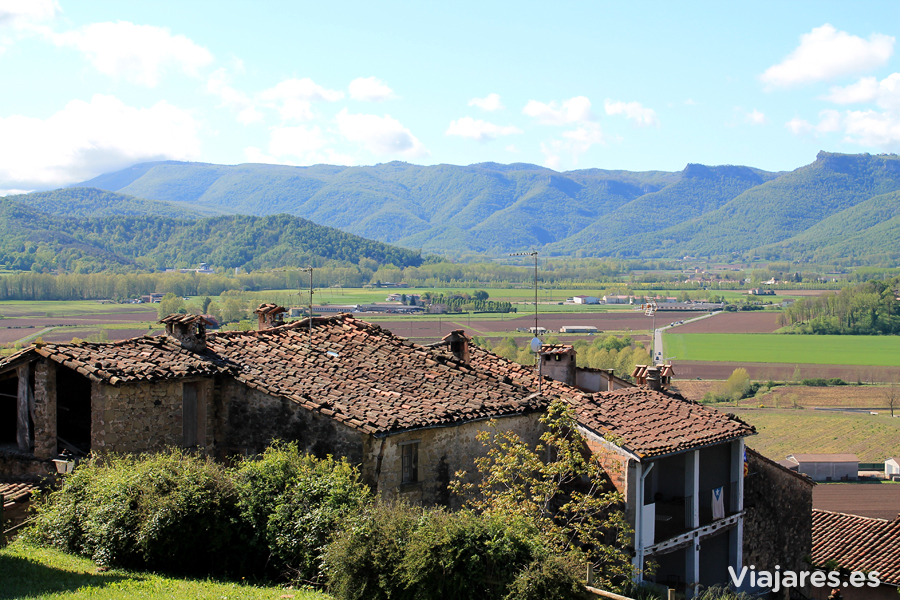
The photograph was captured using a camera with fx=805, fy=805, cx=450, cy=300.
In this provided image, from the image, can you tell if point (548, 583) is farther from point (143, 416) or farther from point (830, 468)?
point (830, 468)

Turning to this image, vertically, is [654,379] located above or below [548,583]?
above

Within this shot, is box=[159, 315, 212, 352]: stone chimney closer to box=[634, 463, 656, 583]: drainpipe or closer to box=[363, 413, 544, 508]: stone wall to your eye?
box=[363, 413, 544, 508]: stone wall

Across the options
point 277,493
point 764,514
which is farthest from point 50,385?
point 764,514

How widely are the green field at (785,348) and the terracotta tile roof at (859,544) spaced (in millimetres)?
98936

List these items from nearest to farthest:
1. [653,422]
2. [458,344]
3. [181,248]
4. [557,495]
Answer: [557,495], [653,422], [458,344], [181,248]

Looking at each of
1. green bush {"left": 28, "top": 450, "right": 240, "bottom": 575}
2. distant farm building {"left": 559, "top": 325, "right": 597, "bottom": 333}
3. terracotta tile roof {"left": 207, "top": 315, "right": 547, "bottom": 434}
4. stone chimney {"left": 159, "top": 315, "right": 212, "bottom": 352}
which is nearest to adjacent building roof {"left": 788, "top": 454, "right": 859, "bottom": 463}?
terracotta tile roof {"left": 207, "top": 315, "right": 547, "bottom": 434}

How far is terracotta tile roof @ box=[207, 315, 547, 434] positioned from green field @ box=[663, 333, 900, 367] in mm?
110752

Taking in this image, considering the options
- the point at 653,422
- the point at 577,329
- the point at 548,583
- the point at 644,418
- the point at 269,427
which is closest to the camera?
the point at 548,583

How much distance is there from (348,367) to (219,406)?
9.46ft

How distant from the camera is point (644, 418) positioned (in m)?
17.9

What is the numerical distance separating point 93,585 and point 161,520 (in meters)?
1.26

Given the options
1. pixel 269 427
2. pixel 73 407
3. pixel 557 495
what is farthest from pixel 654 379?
pixel 73 407

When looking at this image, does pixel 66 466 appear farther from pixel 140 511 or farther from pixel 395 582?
pixel 395 582

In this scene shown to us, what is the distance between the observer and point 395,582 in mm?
10508
